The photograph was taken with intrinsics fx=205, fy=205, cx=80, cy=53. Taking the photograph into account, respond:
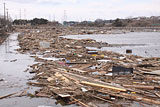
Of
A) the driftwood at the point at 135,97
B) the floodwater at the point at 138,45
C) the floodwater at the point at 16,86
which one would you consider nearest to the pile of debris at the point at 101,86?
the driftwood at the point at 135,97

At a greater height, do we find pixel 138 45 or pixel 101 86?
pixel 138 45

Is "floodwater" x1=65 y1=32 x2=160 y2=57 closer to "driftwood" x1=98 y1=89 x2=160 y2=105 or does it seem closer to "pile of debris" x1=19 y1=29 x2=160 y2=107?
"pile of debris" x1=19 y1=29 x2=160 y2=107

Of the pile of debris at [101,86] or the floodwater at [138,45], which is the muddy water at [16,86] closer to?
the pile of debris at [101,86]

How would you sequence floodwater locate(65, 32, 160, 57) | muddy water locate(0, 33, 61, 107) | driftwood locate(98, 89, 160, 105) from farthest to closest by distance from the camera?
floodwater locate(65, 32, 160, 57) < muddy water locate(0, 33, 61, 107) < driftwood locate(98, 89, 160, 105)

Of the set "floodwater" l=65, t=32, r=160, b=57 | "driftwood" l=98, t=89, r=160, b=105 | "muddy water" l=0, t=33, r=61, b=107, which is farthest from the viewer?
"floodwater" l=65, t=32, r=160, b=57

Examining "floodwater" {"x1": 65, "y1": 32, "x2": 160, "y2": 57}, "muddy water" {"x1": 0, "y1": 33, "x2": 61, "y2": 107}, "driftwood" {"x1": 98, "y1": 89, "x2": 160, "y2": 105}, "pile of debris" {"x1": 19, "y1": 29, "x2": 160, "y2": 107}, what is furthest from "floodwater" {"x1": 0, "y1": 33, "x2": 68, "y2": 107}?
"floodwater" {"x1": 65, "y1": 32, "x2": 160, "y2": 57}

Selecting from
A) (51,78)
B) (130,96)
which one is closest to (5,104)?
(51,78)

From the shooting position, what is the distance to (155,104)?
25.5ft

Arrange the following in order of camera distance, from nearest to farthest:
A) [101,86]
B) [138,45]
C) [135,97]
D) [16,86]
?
[135,97] → [101,86] → [16,86] → [138,45]

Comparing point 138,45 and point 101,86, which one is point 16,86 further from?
point 138,45

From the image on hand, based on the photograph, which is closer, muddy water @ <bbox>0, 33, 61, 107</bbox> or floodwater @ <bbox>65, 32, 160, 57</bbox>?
muddy water @ <bbox>0, 33, 61, 107</bbox>

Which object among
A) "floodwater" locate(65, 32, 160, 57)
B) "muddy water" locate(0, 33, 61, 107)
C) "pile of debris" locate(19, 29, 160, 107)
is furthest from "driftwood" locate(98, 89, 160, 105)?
"floodwater" locate(65, 32, 160, 57)

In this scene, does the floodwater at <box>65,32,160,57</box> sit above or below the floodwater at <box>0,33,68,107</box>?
above

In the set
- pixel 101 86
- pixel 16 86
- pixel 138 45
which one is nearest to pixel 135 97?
pixel 101 86
